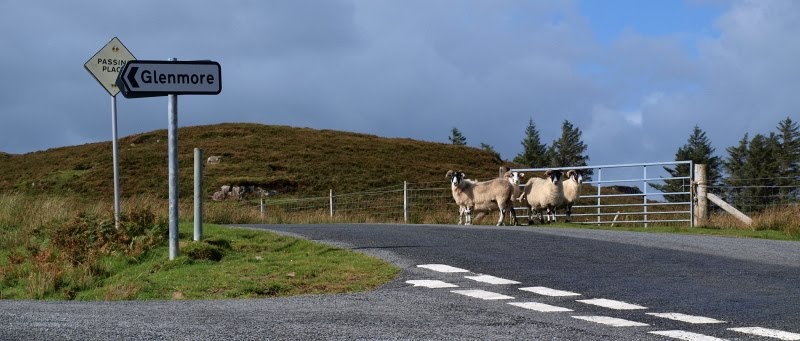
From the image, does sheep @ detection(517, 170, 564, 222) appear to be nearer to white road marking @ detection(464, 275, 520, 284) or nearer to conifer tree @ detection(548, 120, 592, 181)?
white road marking @ detection(464, 275, 520, 284)

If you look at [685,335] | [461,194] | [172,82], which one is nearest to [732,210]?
[461,194]

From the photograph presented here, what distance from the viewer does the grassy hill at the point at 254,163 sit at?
56344mm

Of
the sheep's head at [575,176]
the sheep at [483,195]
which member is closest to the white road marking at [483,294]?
the sheep at [483,195]

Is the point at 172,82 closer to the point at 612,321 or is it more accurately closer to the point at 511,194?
the point at 612,321

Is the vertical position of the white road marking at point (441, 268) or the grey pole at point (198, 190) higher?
the grey pole at point (198, 190)

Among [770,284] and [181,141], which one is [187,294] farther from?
[181,141]

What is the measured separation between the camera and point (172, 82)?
47.4 ft

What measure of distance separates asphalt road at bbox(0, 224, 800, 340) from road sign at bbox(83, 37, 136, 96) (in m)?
6.23

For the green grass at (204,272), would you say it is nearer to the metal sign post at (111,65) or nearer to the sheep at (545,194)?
the metal sign post at (111,65)

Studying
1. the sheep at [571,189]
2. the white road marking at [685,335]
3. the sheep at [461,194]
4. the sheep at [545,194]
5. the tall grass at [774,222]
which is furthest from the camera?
the sheep at [571,189]

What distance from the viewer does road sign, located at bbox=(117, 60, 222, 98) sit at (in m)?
14.3

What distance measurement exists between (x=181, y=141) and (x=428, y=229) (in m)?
49.4

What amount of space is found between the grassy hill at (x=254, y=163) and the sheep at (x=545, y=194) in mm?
19264

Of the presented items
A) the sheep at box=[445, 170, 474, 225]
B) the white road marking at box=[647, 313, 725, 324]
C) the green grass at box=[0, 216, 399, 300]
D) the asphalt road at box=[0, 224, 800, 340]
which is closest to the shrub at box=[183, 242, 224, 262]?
the green grass at box=[0, 216, 399, 300]
